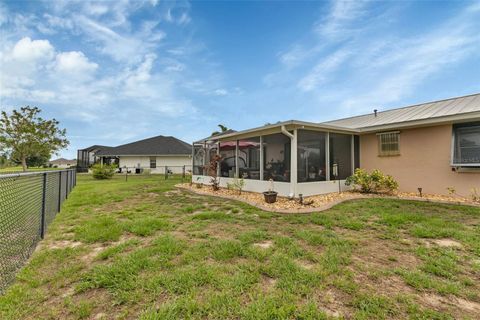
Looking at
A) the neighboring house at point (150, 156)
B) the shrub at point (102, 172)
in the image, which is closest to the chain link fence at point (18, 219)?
the shrub at point (102, 172)

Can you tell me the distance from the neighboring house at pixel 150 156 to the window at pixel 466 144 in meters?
21.5

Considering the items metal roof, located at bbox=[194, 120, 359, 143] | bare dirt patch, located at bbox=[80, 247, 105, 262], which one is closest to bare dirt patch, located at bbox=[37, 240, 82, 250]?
bare dirt patch, located at bbox=[80, 247, 105, 262]

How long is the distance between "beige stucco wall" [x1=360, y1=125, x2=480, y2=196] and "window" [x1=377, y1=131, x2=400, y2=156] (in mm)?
116

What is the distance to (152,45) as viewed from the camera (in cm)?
1064

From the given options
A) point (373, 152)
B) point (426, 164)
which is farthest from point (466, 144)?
point (373, 152)

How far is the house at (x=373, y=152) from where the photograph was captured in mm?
6441

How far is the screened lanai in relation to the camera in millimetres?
6844

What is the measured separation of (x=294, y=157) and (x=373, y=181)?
3.19 meters

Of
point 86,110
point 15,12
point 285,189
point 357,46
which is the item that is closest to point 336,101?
point 357,46

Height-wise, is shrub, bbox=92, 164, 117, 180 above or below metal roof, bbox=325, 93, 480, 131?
below

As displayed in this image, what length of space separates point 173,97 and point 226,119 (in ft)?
27.9

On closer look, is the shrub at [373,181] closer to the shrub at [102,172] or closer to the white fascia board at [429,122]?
the white fascia board at [429,122]

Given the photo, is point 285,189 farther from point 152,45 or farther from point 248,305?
point 152,45

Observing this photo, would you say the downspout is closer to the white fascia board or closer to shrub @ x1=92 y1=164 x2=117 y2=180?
the white fascia board
